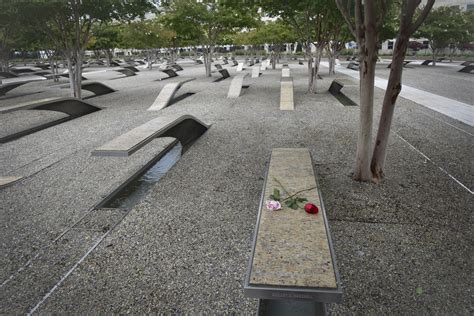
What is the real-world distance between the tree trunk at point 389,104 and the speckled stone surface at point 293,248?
1.95 meters

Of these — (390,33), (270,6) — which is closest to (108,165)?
(270,6)

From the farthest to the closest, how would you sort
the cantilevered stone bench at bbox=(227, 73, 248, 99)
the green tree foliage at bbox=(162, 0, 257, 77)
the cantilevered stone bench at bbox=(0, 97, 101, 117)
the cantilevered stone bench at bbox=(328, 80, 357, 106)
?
1. the green tree foliage at bbox=(162, 0, 257, 77)
2. the cantilevered stone bench at bbox=(227, 73, 248, 99)
3. the cantilevered stone bench at bbox=(328, 80, 357, 106)
4. the cantilevered stone bench at bbox=(0, 97, 101, 117)

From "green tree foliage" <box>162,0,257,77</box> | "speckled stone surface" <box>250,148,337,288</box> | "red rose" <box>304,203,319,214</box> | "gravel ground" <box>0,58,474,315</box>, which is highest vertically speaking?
"green tree foliage" <box>162,0,257,77</box>

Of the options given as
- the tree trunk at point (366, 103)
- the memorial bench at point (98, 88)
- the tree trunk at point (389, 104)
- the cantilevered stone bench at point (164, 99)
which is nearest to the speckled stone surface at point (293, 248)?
the tree trunk at point (366, 103)

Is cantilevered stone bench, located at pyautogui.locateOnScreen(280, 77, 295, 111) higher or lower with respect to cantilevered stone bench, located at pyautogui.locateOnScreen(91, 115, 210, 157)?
higher

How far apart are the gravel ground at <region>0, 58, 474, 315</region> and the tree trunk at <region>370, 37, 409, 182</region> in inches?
14.9

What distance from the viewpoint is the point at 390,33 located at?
21.6 metres

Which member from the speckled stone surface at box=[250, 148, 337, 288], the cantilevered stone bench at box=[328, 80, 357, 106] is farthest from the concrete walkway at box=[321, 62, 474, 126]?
the speckled stone surface at box=[250, 148, 337, 288]

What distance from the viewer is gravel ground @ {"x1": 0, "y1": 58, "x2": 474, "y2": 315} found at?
329cm

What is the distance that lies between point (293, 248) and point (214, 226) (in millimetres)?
1718

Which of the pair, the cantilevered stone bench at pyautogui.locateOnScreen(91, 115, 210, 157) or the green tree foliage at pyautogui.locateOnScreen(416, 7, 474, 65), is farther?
the green tree foliage at pyautogui.locateOnScreen(416, 7, 474, 65)

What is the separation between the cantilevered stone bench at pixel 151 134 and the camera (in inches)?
232

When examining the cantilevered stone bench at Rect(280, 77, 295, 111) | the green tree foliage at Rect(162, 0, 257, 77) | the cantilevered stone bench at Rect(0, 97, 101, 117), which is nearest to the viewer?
the cantilevered stone bench at Rect(0, 97, 101, 117)

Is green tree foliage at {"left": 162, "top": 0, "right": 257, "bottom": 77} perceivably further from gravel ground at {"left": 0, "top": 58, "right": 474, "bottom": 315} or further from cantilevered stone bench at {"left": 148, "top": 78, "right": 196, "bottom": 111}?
gravel ground at {"left": 0, "top": 58, "right": 474, "bottom": 315}
